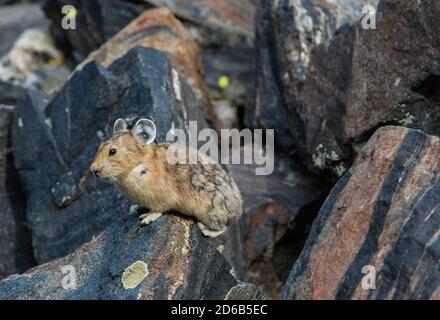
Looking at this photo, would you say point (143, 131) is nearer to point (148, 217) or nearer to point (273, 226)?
point (148, 217)

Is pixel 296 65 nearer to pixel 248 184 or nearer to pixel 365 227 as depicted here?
pixel 248 184

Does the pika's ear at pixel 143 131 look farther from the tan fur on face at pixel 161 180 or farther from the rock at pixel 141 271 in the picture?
the rock at pixel 141 271

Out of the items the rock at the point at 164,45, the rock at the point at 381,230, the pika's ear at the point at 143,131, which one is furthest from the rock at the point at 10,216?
the rock at the point at 381,230

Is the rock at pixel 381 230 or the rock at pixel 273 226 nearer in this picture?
the rock at pixel 381 230

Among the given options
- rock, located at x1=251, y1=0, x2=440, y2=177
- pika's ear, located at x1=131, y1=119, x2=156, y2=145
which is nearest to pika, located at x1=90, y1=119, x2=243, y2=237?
pika's ear, located at x1=131, y1=119, x2=156, y2=145

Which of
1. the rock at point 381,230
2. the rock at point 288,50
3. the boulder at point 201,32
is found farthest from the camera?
the boulder at point 201,32

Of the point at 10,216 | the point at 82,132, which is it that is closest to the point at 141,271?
the point at 82,132

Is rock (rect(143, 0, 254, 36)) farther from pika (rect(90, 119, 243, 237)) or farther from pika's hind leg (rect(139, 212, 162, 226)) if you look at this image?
pika's hind leg (rect(139, 212, 162, 226))
